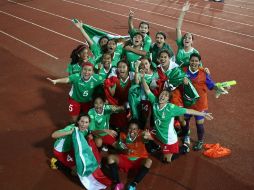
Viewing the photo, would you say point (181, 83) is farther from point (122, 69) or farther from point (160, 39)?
point (160, 39)

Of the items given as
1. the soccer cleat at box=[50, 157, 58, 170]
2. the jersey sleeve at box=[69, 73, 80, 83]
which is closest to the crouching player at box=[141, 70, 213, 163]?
the jersey sleeve at box=[69, 73, 80, 83]

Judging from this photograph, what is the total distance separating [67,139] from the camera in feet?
15.6

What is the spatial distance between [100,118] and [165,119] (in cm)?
107

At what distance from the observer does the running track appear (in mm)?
5004

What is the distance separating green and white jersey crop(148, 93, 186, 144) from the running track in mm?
524

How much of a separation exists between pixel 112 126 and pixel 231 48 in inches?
255

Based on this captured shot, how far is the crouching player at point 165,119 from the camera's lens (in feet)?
15.9

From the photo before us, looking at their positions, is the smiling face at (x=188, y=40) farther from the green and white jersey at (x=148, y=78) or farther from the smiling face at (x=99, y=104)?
the smiling face at (x=99, y=104)

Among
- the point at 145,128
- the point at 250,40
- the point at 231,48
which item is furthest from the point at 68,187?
the point at 250,40

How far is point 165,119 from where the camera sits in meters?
4.89

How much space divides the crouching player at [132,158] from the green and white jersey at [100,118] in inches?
19.2

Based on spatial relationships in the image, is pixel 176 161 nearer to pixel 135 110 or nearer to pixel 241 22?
pixel 135 110

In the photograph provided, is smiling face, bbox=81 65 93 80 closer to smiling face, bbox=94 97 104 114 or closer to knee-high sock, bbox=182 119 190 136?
smiling face, bbox=94 97 104 114

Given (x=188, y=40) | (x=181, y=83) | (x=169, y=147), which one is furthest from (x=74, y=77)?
(x=188, y=40)
